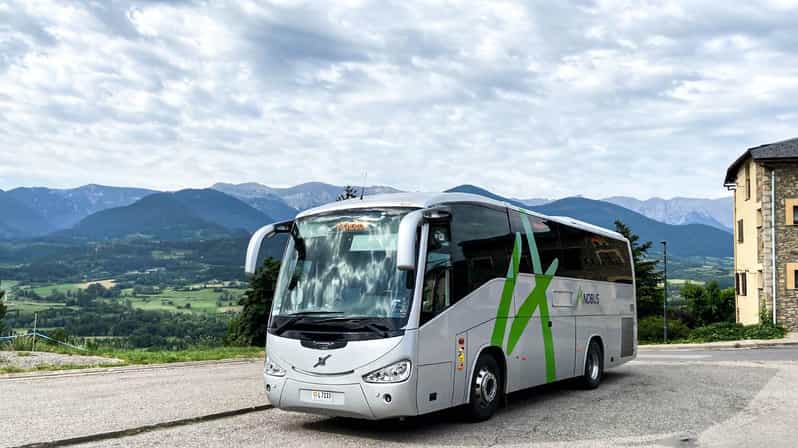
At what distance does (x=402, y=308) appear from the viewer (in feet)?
30.0

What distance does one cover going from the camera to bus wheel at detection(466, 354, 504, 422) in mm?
10281

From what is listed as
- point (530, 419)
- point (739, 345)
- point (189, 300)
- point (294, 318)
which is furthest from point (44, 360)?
point (189, 300)

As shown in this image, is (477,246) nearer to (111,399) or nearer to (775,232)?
(111,399)

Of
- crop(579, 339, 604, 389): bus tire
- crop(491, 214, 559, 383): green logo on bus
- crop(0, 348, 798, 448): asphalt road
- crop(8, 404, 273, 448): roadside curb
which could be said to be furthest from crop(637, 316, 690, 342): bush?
crop(8, 404, 273, 448): roadside curb

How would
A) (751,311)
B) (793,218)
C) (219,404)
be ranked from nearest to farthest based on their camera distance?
(219,404) → (793,218) → (751,311)

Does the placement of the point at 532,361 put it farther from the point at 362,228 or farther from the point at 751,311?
the point at 751,311

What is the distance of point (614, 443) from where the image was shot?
9.09 m

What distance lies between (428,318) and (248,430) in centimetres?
267

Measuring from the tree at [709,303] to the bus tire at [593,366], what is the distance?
2536 inches

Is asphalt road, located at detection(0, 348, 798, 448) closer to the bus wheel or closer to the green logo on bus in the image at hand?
the bus wheel

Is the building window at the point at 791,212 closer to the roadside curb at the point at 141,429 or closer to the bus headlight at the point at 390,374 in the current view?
the roadside curb at the point at 141,429

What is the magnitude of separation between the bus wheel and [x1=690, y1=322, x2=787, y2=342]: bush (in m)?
27.8

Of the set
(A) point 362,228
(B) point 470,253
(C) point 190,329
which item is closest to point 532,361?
(B) point 470,253

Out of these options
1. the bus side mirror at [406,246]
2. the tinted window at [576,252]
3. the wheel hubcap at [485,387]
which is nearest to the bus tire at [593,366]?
the tinted window at [576,252]
